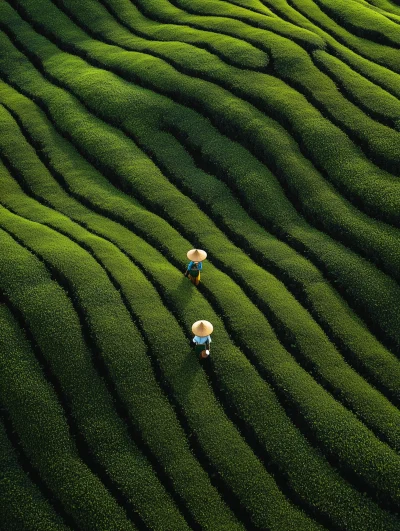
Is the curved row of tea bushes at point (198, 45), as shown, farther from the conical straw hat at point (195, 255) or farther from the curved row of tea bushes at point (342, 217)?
the conical straw hat at point (195, 255)

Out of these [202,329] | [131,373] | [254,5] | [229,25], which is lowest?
[131,373]

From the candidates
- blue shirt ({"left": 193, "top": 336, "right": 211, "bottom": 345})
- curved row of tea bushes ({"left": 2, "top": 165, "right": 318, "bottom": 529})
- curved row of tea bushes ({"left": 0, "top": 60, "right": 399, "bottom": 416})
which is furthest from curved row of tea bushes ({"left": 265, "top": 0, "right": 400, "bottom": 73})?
blue shirt ({"left": 193, "top": 336, "right": 211, "bottom": 345})

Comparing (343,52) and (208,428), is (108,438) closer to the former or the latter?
(208,428)

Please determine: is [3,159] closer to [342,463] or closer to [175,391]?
[175,391]

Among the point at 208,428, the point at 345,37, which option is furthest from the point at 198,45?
the point at 208,428

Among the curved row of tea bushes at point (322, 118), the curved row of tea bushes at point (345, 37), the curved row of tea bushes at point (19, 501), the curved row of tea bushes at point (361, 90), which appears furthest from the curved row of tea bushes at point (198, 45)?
the curved row of tea bushes at point (19, 501)
